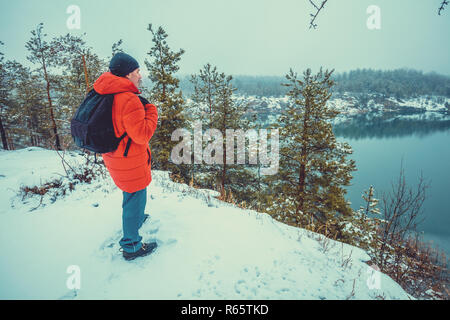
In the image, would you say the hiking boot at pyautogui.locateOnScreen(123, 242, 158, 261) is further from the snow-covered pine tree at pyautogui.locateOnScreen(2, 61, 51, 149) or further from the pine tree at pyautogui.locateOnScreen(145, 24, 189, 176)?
the snow-covered pine tree at pyautogui.locateOnScreen(2, 61, 51, 149)

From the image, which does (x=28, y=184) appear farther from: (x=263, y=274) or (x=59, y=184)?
(x=263, y=274)

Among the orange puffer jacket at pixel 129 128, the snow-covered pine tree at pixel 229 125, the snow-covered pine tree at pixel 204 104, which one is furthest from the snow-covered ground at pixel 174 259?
the snow-covered pine tree at pixel 204 104

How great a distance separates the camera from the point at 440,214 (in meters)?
23.6

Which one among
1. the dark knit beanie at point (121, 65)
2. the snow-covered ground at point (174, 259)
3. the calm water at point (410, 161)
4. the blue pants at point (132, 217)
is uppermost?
the dark knit beanie at point (121, 65)

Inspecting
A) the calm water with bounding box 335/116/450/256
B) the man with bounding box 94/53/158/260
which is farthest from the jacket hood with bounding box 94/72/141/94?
the calm water with bounding box 335/116/450/256

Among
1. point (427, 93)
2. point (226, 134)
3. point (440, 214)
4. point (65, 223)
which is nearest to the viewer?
point (65, 223)

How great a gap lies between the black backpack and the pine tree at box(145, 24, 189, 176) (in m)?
10.1

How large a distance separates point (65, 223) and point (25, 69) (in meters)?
20.4

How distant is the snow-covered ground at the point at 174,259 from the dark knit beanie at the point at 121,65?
2.06m

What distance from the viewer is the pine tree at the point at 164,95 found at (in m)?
11.7

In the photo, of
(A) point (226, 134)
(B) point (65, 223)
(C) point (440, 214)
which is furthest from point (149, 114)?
(C) point (440, 214)

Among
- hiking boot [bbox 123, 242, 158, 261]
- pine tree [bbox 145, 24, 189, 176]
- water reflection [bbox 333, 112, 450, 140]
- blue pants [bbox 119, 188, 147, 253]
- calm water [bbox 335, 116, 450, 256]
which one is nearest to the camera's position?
blue pants [bbox 119, 188, 147, 253]

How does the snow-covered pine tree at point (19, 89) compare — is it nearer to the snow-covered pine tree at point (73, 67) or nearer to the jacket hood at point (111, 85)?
the snow-covered pine tree at point (73, 67)

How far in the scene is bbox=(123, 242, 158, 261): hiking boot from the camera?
2.27 m
